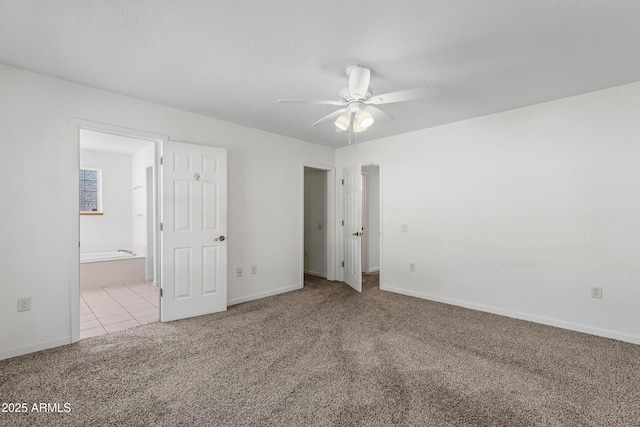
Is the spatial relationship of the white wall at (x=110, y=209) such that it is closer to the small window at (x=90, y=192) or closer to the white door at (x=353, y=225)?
the small window at (x=90, y=192)

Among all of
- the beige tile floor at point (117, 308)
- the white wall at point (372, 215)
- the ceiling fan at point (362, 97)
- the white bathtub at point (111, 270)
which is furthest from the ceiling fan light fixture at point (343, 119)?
the white bathtub at point (111, 270)

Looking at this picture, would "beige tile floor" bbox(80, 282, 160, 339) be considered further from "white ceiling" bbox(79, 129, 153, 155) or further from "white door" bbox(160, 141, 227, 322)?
"white ceiling" bbox(79, 129, 153, 155)

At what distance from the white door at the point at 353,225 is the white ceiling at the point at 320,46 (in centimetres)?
190

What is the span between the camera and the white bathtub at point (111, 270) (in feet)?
15.8

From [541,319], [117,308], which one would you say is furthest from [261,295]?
[541,319]

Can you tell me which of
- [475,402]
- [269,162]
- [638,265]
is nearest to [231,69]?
[269,162]

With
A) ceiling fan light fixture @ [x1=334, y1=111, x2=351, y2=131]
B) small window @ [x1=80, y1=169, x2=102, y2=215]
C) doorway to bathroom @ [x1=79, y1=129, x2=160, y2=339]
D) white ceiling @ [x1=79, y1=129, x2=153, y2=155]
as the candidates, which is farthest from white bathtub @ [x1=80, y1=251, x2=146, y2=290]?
ceiling fan light fixture @ [x1=334, y1=111, x2=351, y2=131]

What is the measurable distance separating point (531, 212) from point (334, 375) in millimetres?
2895

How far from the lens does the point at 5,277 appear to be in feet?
8.18

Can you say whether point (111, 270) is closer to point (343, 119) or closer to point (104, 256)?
point (104, 256)

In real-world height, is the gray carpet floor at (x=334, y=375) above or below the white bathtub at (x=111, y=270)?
below

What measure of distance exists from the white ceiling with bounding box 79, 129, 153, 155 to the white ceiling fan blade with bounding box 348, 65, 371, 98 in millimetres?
3868

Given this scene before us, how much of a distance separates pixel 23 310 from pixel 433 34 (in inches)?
157

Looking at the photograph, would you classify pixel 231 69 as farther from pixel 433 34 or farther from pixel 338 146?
pixel 338 146
